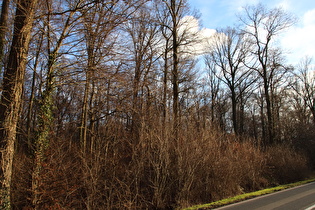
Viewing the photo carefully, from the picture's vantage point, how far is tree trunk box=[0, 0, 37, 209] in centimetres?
646

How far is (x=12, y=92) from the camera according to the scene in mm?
6793

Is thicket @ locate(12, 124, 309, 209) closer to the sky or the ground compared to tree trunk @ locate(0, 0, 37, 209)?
closer to the ground

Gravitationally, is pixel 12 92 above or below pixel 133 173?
above

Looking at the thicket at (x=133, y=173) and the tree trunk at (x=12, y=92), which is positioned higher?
the tree trunk at (x=12, y=92)

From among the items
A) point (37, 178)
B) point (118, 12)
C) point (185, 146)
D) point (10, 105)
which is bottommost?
point (37, 178)

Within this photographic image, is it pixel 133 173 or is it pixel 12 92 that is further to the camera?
pixel 133 173

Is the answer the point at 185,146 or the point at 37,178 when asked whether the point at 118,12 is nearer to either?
the point at 37,178

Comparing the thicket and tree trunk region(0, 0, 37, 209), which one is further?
the thicket

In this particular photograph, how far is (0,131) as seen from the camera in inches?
257

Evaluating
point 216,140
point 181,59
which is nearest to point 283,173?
point 216,140

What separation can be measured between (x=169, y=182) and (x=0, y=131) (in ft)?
22.9

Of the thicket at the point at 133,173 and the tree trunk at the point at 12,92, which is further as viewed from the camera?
the thicket at the point at 133,173

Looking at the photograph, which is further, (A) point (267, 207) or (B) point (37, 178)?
(A) point (267, 207)

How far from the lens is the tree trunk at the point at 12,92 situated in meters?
6.46
